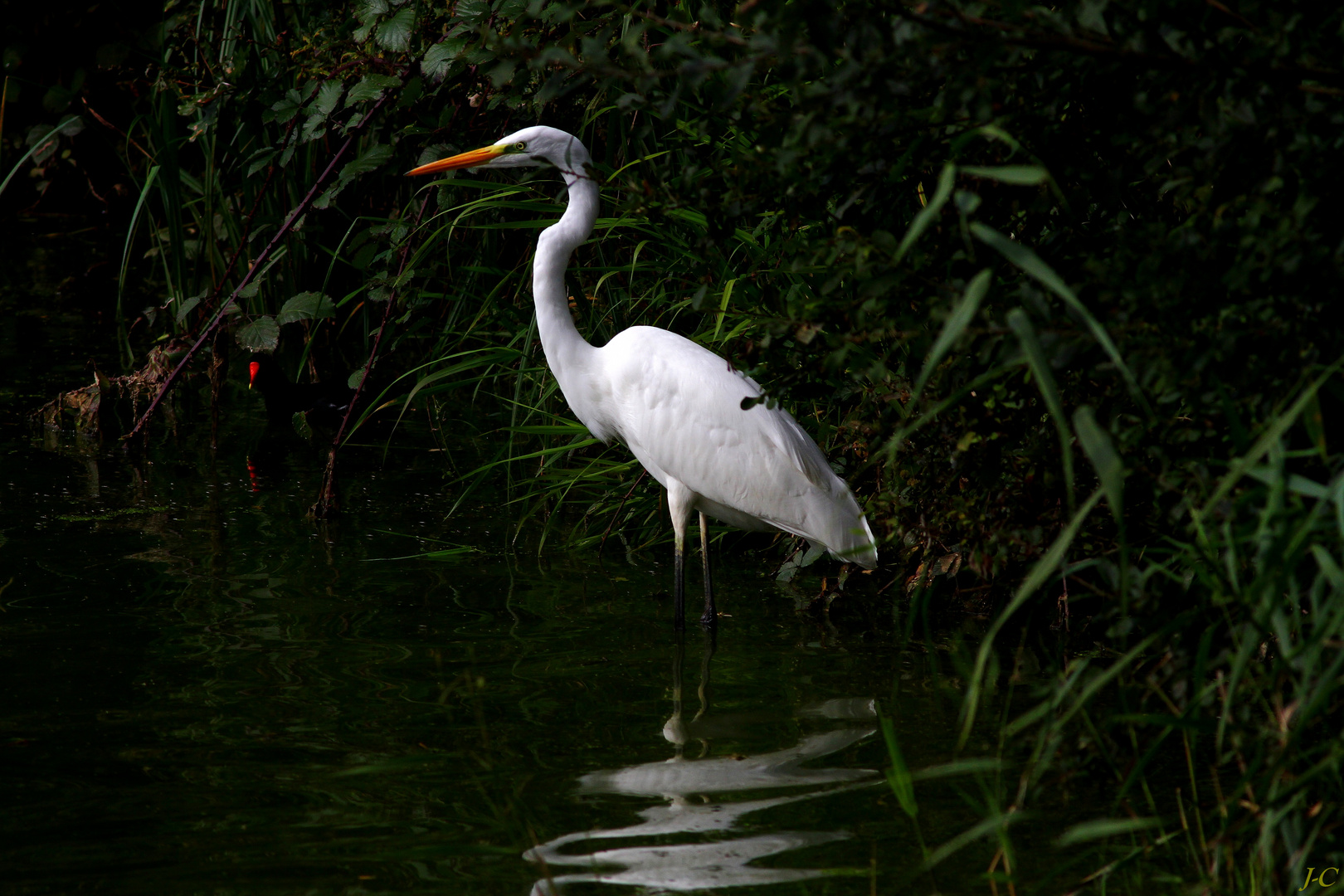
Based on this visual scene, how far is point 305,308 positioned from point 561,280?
1511 mm

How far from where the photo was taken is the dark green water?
2.64 metres

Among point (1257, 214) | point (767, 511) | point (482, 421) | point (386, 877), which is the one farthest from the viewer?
point (482, 421)

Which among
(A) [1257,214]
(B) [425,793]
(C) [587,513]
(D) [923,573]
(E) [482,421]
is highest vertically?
(A) [1257,214]

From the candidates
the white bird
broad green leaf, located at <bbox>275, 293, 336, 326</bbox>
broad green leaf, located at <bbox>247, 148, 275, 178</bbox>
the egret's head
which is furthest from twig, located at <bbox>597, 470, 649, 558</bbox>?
broad green leaf, located at <bbox>247, 148, 275, 178</bbox>

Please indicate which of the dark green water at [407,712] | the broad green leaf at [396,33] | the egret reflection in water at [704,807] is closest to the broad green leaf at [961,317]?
the dark green water at [407,712]

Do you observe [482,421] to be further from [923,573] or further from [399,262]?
[923,573]

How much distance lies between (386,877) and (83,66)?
31.7ft

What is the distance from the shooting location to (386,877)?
257 cm

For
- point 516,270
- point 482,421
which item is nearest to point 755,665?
point 516,270

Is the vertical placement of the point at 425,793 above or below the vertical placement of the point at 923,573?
above

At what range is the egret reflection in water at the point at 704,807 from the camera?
2594 mm

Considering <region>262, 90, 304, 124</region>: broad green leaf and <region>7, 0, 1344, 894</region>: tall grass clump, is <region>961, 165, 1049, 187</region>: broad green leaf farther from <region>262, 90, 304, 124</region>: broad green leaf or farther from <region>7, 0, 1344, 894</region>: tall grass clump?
<region>262, 90, 304, 124</region>: broad green leaf

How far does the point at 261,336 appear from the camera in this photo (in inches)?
214

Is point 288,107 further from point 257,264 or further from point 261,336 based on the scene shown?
point 261,336
